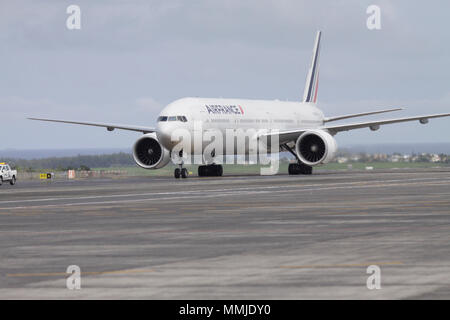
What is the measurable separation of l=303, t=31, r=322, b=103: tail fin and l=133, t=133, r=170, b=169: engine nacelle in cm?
2113

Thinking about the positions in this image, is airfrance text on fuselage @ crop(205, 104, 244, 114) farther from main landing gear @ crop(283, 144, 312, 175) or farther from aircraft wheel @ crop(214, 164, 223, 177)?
main landing gear @ crop(283, 144, 312, 175)

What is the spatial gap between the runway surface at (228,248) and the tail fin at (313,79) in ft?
150

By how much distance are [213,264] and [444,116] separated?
1971 inches

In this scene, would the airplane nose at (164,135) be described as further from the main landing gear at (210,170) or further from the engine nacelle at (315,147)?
the engine nacelle at (315,147)

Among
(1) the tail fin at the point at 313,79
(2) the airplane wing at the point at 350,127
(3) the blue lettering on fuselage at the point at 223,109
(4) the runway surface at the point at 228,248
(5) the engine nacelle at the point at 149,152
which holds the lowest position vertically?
(4) the runway surface at the point at 228,248

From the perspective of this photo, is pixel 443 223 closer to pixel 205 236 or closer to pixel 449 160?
pixel 205 236

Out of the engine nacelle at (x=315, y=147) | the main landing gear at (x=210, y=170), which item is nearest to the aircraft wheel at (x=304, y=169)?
the engine nacelle at (x=315, y=147)

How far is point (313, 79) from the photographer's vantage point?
76000mm

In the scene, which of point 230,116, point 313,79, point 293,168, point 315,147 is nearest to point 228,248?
point 315,147

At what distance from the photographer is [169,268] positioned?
1343 cm

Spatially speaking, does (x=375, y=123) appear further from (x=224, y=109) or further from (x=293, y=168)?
(x=224, y=109)

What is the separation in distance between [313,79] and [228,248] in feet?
200

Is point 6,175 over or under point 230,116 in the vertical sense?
under

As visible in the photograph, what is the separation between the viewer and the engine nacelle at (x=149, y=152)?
57.2 metres
